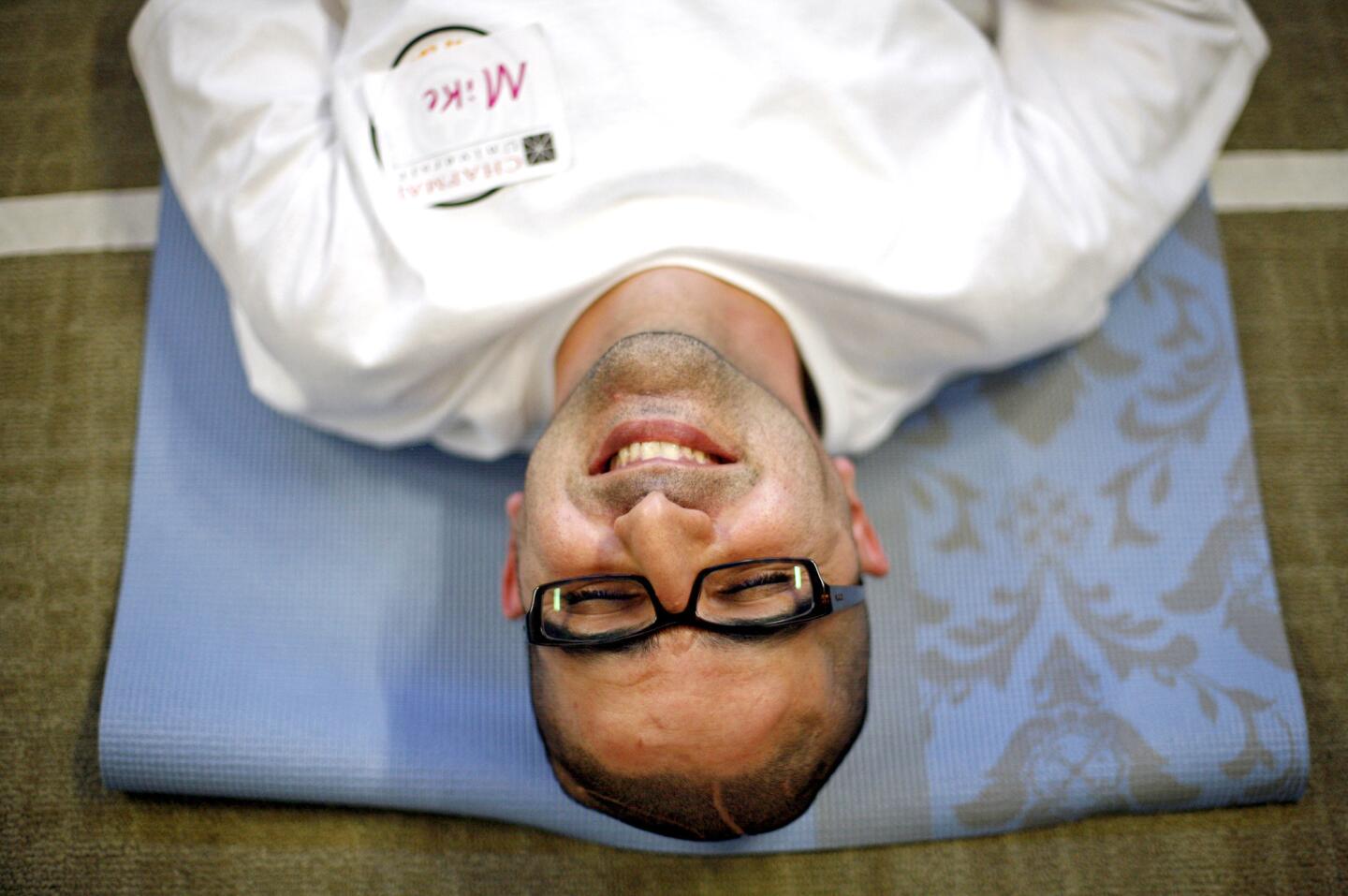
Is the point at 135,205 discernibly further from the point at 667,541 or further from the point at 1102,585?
the point at 1102,585

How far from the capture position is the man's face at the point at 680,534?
3.26 feet

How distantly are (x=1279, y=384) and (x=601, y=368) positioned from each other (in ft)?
3.44

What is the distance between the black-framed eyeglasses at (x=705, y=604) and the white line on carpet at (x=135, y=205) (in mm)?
981

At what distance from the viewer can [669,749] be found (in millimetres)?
1005

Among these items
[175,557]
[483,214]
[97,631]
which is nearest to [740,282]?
[483,214]

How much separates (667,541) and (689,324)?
0.28 meters

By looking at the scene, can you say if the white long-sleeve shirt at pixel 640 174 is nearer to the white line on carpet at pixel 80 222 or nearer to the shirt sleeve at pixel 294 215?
the shirt sleeve at pixel 294 215

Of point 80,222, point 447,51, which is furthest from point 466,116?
point 80,222

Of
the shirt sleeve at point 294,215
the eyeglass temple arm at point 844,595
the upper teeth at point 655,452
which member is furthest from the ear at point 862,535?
the shirt sleeve at point 294,215

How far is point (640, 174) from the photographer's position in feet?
3.76

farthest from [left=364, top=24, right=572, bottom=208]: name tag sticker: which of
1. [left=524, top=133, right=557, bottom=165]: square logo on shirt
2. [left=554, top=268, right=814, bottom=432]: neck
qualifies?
[left=554, top=268, right=814, bottom=432]: neck

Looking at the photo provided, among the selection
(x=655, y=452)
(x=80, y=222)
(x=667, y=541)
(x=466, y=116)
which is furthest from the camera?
(x=80, y=222)

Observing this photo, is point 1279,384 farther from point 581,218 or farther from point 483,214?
point 483,214

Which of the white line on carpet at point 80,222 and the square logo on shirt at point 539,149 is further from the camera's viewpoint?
the white line on carpet at point 80,222
